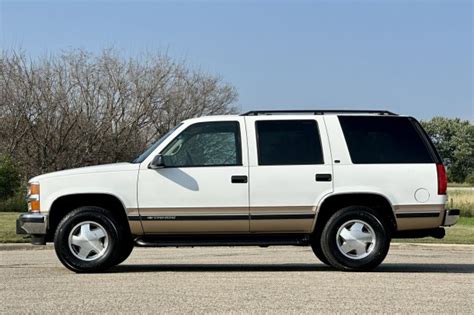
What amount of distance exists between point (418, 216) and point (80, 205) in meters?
4.31

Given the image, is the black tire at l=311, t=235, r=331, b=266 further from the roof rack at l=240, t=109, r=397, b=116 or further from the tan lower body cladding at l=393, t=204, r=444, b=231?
the roof rack at l=240, t=109, r=397, b=116

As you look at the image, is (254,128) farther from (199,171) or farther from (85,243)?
(85,243)

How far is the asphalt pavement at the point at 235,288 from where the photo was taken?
23.2 feet

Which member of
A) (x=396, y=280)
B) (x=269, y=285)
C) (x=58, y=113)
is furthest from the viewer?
(x=58, y=113)

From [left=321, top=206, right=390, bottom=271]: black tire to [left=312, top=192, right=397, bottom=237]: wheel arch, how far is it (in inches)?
5.8

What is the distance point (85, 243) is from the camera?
956 centimetres

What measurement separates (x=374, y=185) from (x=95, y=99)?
29.6 metres

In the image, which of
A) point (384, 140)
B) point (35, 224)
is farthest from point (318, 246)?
point (35, 224)

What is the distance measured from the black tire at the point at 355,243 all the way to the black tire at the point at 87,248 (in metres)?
2.61

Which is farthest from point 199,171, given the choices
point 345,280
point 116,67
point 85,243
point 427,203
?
point 116,67

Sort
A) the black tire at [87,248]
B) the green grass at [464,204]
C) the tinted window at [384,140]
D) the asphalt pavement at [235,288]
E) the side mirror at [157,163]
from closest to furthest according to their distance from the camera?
1. the asphalt pavement at [235,288]
2. the black tire at [87,248]
3. the side mirror at [157,163]
4. the tinted window at [384,140]
5. the green grass at [464,204]

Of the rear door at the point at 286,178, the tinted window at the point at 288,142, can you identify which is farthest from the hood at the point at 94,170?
the tinted window at the point at 288,142

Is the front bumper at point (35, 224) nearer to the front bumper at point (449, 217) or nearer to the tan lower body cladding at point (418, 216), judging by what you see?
the tan lower body cladding at point (418, 216)

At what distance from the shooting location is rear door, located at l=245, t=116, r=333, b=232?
31.5ft
